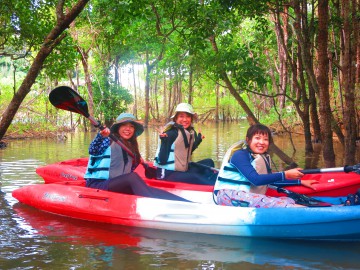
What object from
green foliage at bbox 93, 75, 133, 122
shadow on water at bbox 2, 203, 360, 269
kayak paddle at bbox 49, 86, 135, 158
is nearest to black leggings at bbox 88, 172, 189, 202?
shadow on water at bbox 2, 203, 360, 269

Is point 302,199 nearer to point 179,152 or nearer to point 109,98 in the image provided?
point 179,152

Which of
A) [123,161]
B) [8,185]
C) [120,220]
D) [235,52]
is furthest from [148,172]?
[235,52]

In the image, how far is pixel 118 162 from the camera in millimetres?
5223

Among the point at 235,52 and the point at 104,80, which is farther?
the point at 104,80

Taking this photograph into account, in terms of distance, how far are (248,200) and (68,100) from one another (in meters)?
2.71

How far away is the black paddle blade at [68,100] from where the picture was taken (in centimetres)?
A: 595

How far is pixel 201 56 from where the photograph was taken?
8.53m

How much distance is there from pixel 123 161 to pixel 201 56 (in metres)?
3.76

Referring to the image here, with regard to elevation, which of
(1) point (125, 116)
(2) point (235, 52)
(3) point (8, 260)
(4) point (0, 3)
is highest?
(4) point (0, 3)

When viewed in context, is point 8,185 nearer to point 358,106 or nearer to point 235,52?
point 235,52

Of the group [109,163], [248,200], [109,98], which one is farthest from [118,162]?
[109,98]

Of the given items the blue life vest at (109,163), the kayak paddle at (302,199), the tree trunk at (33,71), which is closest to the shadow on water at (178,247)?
the kayak paddle at (302,199)

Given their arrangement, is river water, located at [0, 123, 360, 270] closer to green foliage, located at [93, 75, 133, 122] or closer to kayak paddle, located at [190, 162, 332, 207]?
kayak paddle, located at [190, 162, 332, 207]

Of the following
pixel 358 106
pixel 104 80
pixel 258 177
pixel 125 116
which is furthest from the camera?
pixel 104 80
